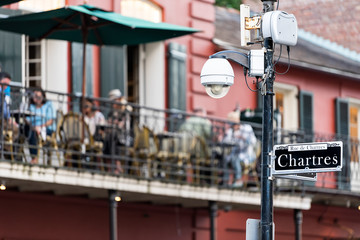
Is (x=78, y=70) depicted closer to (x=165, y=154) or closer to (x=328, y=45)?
(x=165, y=154)

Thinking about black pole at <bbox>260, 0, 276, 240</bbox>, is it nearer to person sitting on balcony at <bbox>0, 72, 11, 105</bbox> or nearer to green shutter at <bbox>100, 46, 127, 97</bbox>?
person sitting on balcony at <bbox>0, 72, 11, 105</bbox>

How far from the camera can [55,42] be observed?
21297mm

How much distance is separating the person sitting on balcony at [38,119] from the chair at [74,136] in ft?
0.62

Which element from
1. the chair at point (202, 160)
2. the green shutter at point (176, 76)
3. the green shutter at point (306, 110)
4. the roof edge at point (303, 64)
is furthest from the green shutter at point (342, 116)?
the chair at point (202, 160)

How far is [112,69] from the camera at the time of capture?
22.2 meters

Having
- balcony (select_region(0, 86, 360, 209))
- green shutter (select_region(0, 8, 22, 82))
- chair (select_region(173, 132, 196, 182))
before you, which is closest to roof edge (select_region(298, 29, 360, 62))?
balcony (select_region(0, 86, 360, 209))

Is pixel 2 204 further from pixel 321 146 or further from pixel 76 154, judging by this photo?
pixel 321 146

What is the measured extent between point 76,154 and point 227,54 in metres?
6.26

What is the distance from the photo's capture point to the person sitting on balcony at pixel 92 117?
1933 cm

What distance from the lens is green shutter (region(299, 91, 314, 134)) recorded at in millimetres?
26641

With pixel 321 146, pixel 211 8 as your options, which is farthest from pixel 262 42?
pixel 211 8

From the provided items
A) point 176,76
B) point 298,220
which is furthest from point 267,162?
point 176,76

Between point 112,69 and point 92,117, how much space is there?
2.68 metres

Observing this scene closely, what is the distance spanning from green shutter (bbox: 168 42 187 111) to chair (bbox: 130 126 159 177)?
3.25m
